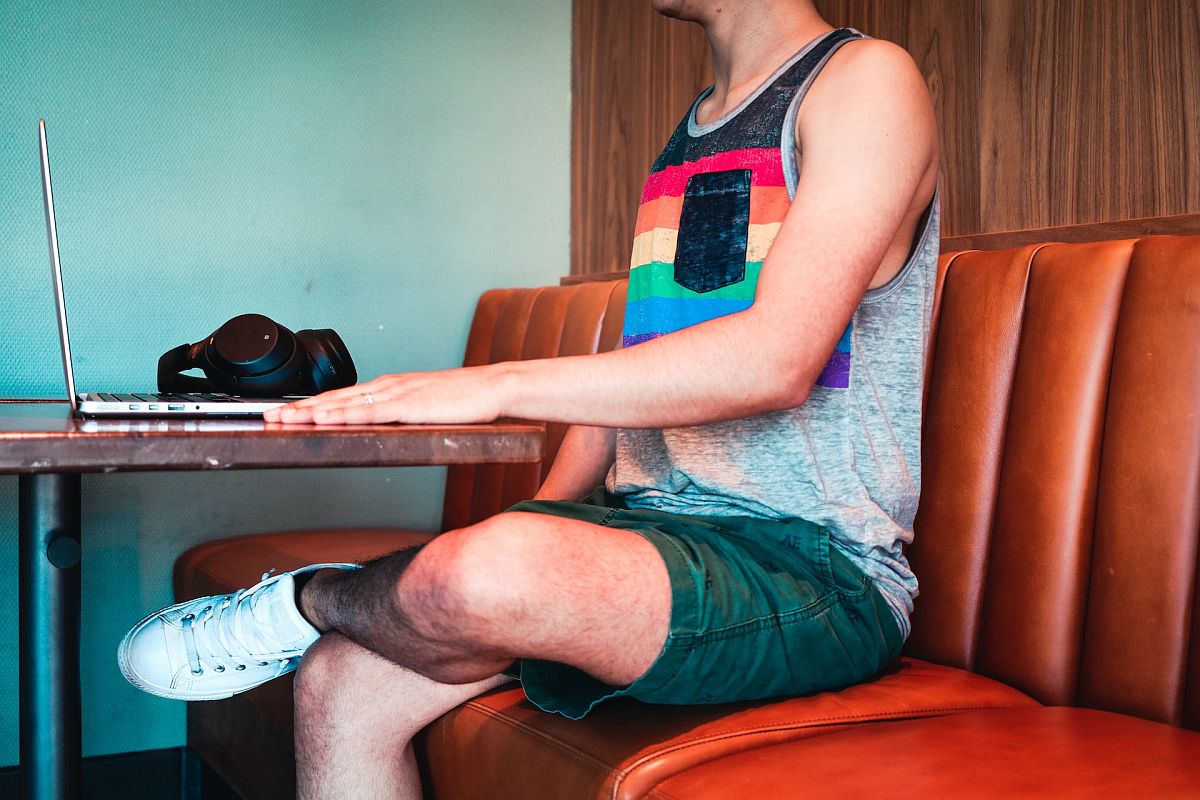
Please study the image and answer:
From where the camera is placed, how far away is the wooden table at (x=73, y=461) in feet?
2.47

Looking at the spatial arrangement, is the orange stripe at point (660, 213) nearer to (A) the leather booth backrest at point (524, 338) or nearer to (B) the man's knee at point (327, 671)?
(A) the leather booth backrest at point (524, 338)

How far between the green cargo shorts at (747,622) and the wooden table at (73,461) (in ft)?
0.75

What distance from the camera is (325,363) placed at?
52.3 inches

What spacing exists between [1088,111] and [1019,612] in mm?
687

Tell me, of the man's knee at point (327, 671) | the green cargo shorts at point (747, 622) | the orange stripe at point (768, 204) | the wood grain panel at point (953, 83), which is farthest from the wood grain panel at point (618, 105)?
the man's knee at point (327, 671)

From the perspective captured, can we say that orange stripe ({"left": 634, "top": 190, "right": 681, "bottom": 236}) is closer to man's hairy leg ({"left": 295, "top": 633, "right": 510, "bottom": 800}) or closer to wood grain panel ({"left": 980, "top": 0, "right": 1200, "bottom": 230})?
wood grain panel ({"left": 980, "top": 0, "right": 1200, "bottom": 230})

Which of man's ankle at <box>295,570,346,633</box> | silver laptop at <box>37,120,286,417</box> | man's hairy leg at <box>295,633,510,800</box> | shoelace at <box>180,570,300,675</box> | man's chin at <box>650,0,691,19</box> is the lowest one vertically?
man's hairy leg at <box>295,633,510,800</box>

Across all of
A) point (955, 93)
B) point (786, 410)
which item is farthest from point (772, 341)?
point (955, 93)

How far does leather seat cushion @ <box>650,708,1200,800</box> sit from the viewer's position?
833 millimetres

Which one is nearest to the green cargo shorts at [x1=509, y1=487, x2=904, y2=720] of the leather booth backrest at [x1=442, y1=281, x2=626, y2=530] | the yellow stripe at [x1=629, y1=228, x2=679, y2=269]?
the yellow stripe at [x1=629, y1=228, x2=679, y2=269]

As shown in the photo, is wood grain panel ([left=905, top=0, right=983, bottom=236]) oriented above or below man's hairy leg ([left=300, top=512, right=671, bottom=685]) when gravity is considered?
above

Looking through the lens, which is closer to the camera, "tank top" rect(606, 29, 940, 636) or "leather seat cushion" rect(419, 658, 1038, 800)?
"leather seat cushion" rect(419, 658, 1038, 800)

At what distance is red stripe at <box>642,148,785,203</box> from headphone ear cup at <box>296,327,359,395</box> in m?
0.46

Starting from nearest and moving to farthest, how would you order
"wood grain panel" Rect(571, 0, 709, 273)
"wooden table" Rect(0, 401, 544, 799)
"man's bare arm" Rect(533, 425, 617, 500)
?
"wooden table" Rect(0, 401, 544, 799), "man's bare arm" Rect(533, 425, 617, 500), "wood grain panel" Rect(571, 0, 709, 273)
